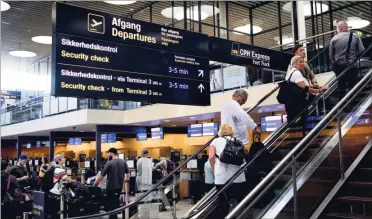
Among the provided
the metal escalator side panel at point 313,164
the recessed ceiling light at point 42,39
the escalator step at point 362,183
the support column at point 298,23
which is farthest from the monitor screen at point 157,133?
the escalator step at point 362,183

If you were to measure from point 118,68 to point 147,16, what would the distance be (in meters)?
9.54

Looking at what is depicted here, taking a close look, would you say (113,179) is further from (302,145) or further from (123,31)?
(302,145)

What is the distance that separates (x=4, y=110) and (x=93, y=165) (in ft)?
31.7

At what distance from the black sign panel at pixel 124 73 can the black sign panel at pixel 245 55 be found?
28cm

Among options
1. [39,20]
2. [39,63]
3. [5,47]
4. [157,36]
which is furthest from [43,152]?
[157,36]

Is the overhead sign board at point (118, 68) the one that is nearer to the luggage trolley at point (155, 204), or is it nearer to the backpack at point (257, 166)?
the backpack at point (257, 166)

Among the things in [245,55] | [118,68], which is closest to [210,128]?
[245,55]

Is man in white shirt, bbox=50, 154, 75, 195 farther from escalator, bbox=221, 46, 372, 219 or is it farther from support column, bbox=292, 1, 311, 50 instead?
support column, bbox=292, 1, 311, 50

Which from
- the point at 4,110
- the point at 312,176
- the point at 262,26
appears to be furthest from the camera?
the point at 4,110

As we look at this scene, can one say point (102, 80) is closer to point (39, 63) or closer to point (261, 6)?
point (261, 6)

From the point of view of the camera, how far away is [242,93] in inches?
205

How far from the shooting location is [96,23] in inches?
211

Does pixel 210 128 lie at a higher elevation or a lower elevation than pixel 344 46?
Result: lower

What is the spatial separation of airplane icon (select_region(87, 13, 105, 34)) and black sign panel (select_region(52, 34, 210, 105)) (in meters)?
0.16
